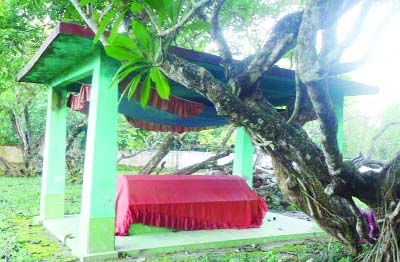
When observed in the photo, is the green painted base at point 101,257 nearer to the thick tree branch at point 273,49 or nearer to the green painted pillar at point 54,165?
the green painted pillar at point 54,165

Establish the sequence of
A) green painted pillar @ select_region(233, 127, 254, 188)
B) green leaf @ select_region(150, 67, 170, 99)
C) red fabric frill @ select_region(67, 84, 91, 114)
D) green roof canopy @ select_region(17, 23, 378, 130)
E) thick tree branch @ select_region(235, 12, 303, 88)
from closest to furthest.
Result: 1. green leaf @ select_region(150, 67, 170, 99)
2. thick tree branch @ select_region(235, 12, 303, 88)
3. green roof canopy @ select_region(17, 23, 378, 130)
4. red fabric frill @ select_region(67, 84, 91, 114)
5. green painted pillar @ select_region(233, 127, 254, 188)

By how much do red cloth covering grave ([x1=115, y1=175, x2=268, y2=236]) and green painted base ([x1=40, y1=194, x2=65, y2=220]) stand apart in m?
1.15

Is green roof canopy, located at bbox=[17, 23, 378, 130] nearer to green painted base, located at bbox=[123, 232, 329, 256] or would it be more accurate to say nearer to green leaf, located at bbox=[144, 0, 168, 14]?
green leaf, located at bbox=[144, 0, 168, 14]

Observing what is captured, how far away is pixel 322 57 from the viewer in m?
2.07

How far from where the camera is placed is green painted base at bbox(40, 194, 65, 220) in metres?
5.91

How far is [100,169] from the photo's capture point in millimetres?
4145

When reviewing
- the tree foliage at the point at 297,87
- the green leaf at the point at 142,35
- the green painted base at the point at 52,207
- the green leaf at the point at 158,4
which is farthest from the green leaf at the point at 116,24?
the green painted base at the point at 52,207

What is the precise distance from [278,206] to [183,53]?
5243 millimetres

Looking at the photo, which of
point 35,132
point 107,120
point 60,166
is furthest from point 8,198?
point 35,132

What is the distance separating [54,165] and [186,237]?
7.83 feet

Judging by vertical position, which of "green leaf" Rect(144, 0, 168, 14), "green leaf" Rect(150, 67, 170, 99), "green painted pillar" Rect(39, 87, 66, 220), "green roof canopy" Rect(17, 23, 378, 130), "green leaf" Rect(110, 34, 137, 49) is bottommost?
"green painted pillar" Rect(39, 87, 66, 220)

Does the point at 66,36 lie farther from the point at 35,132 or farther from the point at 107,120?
the point at 35,132

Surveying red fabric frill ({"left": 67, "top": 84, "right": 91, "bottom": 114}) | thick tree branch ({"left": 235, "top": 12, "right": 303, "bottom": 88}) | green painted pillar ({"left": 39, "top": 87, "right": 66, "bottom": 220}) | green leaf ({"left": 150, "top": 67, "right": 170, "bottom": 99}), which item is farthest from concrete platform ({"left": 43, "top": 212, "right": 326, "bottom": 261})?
thick tree branch ({"left": 235, "top": 12, "right": 303, "bottom": 88})

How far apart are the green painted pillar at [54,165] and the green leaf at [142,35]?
164 inches
